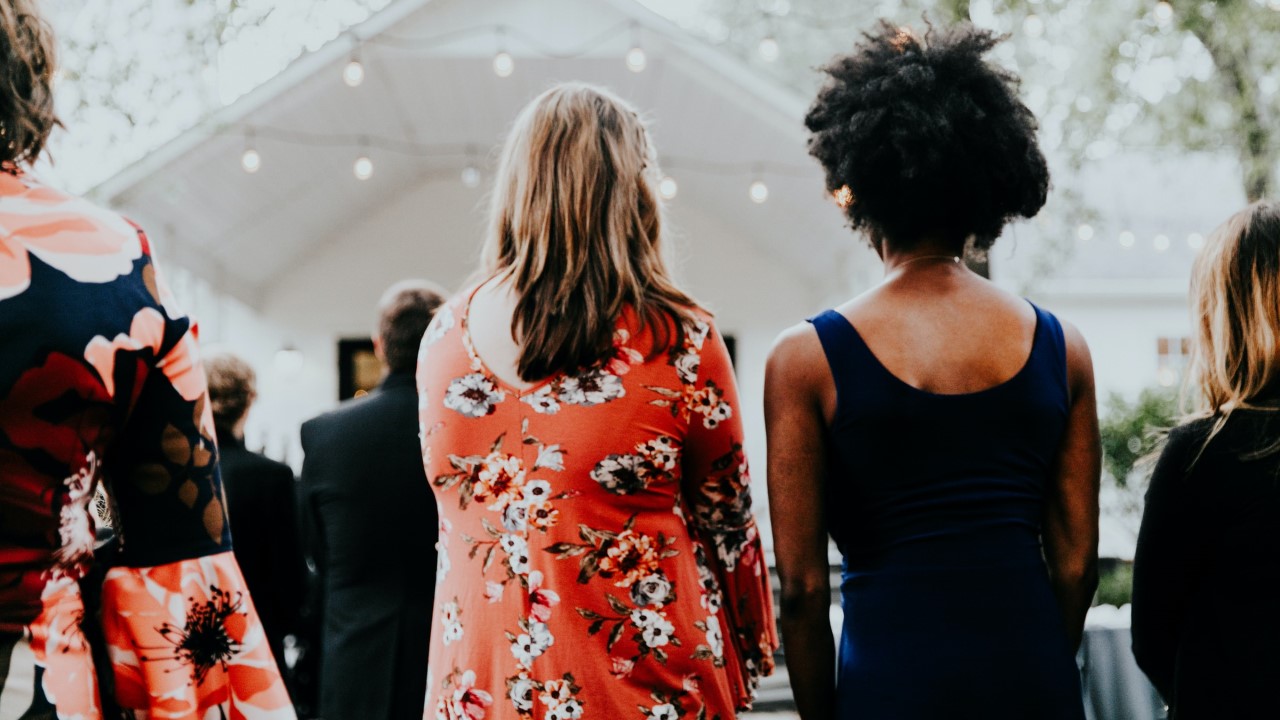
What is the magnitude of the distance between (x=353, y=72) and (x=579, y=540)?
8115 millimetres

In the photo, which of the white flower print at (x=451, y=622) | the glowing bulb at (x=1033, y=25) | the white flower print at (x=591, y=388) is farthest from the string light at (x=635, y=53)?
the white flower print at (x=451, y=622)

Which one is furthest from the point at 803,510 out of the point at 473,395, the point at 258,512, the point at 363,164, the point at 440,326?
the point at 363,164

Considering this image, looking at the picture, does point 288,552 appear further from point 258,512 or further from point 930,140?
point 930,140

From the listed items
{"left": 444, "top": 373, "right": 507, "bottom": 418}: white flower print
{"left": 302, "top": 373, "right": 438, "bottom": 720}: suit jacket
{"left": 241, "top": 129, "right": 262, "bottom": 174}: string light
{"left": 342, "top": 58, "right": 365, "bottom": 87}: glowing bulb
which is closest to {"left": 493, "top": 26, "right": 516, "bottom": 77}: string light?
{"left": 342, "top": 58, "right": 365, "bottom": 87}: glowing bulb

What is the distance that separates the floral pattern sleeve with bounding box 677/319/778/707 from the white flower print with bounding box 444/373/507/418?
0.34m

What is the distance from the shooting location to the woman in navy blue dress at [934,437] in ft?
6.21

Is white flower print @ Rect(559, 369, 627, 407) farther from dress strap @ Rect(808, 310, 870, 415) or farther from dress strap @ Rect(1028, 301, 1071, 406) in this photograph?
dress strap @ Rect(1028, 301, 1071, 406)

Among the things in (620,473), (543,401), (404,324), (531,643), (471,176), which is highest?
(471,176)

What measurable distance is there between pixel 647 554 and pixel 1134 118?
31.0 ft

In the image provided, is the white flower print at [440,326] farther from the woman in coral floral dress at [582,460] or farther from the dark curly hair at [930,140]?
the dark curly hair at [930,140]

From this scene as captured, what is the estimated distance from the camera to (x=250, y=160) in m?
9.66

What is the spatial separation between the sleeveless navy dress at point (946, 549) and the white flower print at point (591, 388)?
398mm

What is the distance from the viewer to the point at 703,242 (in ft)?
47.8

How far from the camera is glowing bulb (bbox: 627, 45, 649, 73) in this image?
9398 millimetres
